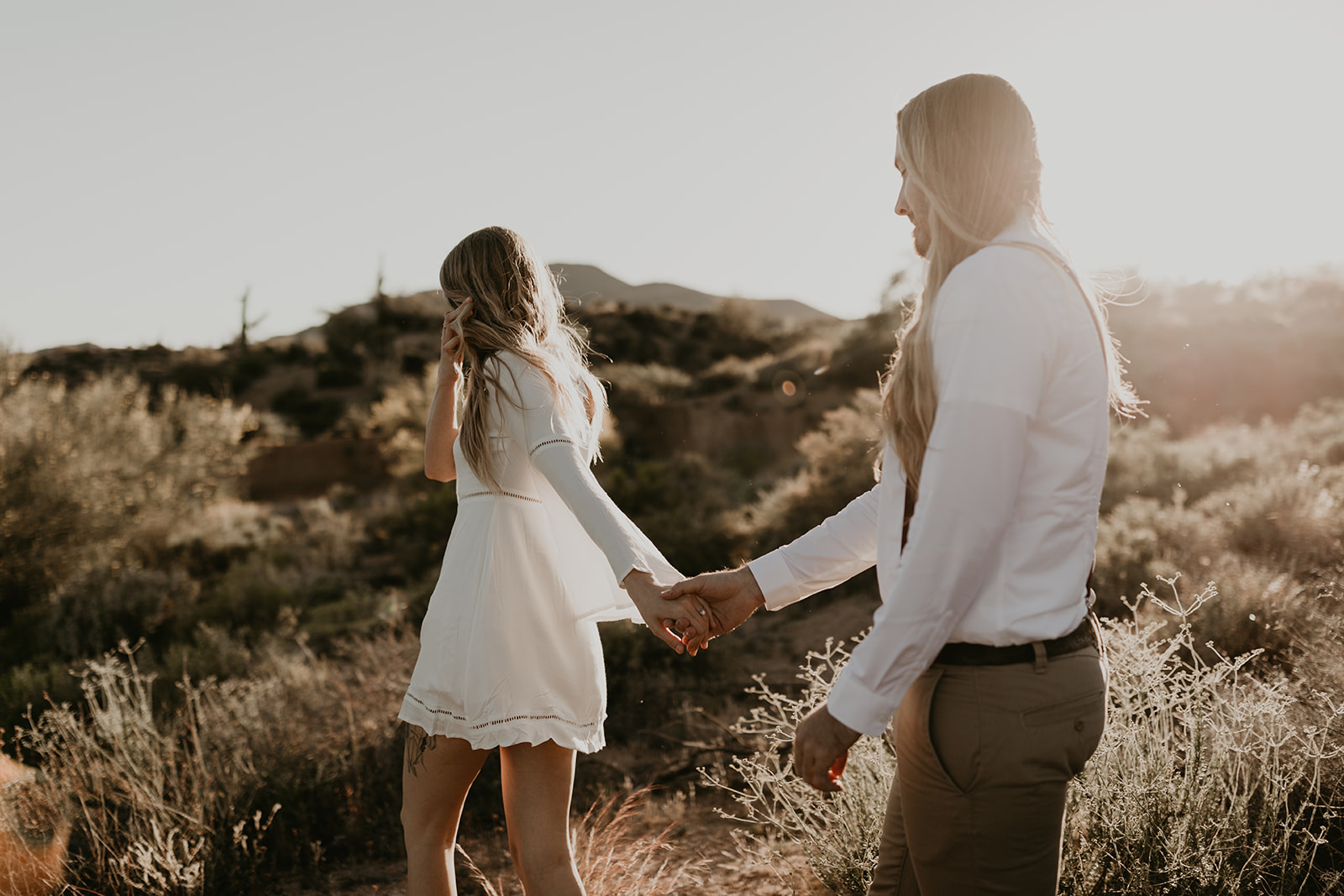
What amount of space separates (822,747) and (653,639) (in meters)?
5.45

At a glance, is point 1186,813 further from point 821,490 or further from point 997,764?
point 821,490

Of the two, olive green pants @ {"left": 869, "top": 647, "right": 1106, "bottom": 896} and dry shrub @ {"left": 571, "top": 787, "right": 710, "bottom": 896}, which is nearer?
olive green pants @ {"left": 869, "top": 647, "right": 1106, "bottom": 896}

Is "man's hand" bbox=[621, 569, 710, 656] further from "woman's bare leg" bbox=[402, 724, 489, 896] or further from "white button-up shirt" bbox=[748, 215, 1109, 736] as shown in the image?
"white button-up shirt" bbox=[748, 215, 1109, 736]

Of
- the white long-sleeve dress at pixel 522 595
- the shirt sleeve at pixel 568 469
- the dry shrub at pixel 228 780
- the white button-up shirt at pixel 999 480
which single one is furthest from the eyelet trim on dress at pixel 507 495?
the dry shrub at pixel 228 780

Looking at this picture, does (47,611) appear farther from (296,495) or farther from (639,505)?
(296,495)

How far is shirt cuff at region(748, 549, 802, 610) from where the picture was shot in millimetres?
1904

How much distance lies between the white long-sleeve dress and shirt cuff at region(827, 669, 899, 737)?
2.35ft

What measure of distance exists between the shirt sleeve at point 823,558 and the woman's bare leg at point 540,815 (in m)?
0.61

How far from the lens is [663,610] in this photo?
1.95m

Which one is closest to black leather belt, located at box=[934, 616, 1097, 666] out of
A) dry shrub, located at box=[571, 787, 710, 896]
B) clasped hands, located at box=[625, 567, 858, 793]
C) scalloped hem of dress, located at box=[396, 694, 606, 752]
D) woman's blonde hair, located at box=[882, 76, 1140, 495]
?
woman's blonde hair, located at box=[882, 76, 1140, 495]

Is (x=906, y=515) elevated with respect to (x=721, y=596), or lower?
elevated

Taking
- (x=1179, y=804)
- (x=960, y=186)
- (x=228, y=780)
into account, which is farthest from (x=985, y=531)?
(x=228, y=780)

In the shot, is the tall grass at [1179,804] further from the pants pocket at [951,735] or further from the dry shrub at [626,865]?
the pants pocket at [951,735]

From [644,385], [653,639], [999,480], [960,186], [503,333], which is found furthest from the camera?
[644,385]
